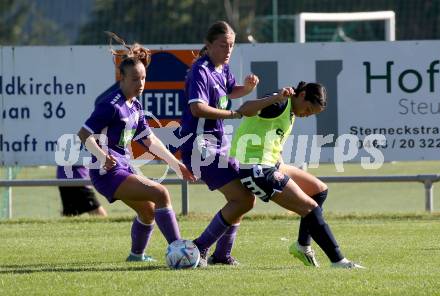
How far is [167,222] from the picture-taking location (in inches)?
380

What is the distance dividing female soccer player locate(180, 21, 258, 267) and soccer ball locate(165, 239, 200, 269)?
170 millimetres

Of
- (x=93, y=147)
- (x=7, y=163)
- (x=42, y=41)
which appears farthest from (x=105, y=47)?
(x=42, y=41)

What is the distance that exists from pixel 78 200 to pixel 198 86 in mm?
7102

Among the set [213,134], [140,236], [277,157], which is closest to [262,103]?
[277,157]

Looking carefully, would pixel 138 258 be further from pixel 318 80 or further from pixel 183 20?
pixel 183 20

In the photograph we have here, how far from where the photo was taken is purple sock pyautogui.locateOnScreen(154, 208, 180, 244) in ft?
31.7

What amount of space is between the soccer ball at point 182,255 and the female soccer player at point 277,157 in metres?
0.69

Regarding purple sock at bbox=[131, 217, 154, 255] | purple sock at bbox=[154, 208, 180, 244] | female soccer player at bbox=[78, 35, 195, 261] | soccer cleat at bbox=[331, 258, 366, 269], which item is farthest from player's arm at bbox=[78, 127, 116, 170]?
soccer cleat at bbox=[331, 258, 366, 269]

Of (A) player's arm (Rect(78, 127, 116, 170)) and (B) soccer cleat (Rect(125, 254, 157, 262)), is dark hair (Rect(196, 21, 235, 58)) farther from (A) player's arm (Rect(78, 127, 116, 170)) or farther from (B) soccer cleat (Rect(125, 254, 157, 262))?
(B) soccer cleat (Rect(125, 254, 157, 262))

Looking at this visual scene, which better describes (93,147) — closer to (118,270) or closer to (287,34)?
(118,270)

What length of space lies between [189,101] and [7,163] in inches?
241

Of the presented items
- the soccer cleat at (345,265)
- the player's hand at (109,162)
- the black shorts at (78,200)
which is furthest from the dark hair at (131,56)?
the black shorts at (78,200)

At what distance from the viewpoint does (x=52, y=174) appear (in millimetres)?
25781

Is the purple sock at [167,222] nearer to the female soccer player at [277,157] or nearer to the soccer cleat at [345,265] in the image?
the female soccer player at [277,157]
